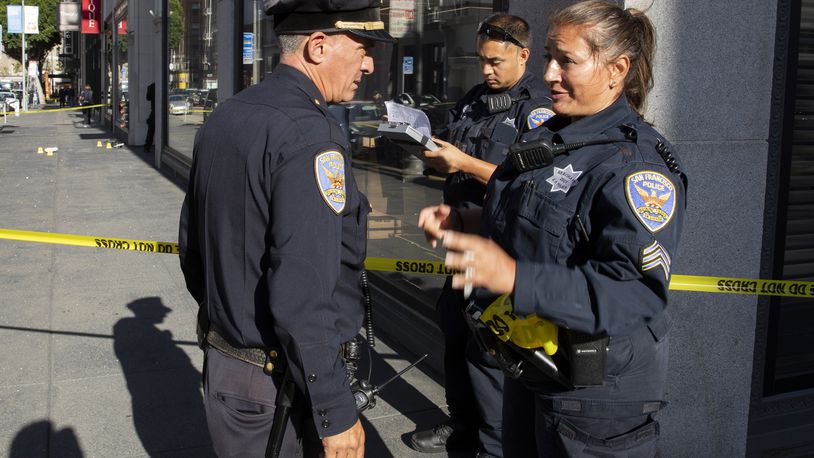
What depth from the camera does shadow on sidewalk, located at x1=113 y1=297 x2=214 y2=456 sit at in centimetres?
421

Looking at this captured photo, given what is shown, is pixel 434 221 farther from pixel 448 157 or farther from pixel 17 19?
pixel 17 19

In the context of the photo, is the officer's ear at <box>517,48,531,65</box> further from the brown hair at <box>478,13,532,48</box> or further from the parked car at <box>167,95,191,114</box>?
the parked car at <box>167,95,191,114</box>

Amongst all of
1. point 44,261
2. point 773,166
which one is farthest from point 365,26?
point 44,261

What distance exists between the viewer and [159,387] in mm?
4906

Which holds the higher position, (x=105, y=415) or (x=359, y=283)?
(x=359, y=283)

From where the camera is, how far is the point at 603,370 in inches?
80.1

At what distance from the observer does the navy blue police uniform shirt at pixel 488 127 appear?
3.59m

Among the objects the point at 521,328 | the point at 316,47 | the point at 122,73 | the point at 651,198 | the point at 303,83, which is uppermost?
the point at 122,73

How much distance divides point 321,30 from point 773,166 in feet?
8.14

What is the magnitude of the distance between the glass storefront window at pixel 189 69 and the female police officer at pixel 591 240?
10.4 meters

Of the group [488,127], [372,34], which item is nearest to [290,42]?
[372,34]

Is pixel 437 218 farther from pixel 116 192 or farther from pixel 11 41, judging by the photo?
pixel 11 41

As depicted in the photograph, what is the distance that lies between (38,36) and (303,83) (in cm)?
7496

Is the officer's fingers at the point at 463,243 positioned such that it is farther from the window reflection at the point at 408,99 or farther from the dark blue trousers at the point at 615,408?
the window reflection at the point at 408,99
